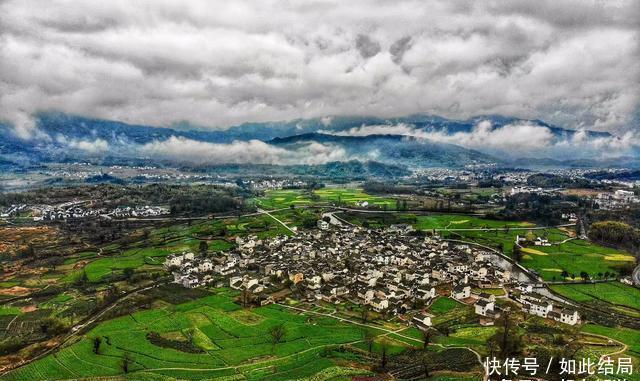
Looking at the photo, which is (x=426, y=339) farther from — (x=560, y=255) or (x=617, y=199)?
(x=617, y=199)

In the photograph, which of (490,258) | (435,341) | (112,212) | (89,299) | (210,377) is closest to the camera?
(210,377)

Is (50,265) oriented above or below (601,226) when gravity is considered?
below

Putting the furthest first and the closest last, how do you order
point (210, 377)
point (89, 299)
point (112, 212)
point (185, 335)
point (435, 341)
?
point (112, 212)
point (89, 299)
point (185, 335)
point (435, 341)
point (210, 377)

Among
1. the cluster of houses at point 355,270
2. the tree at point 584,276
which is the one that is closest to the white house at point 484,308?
the cluster of houses at point 355,270

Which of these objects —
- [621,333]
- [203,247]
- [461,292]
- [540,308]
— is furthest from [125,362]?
[203,247]

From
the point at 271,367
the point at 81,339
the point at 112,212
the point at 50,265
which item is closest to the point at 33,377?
the point at 81,339

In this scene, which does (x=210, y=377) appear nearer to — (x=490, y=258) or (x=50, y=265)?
(x=50, y=265)

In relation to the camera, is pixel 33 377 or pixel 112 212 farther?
pixel 112 212

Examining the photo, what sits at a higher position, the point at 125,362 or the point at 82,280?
the point at 125,362
